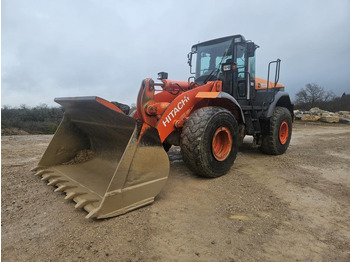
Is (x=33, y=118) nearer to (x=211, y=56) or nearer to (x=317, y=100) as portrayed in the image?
(x=211, y=56)

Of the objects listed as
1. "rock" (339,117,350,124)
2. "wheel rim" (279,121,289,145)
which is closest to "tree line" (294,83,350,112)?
"rock" (339,117,350,124)

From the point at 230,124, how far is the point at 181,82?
53.3 inches

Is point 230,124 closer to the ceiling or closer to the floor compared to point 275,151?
closer to the ceiling

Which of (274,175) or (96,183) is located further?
(274,175)

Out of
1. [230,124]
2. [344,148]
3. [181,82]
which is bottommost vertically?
[344,148]

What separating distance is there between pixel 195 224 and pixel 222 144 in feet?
6.10

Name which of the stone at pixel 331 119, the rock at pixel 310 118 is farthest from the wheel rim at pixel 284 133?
the rock at pixel 310 118

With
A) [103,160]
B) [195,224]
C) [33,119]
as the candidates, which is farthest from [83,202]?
[33,119]

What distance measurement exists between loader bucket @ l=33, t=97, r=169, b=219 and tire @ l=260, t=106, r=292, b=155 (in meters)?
3.39

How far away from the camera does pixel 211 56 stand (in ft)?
17.4

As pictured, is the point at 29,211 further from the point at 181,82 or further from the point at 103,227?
the point at 181,82

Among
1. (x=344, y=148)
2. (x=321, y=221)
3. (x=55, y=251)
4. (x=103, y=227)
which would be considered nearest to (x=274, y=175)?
(x=321, y=221)

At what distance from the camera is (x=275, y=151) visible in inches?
223

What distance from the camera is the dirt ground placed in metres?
2.05
